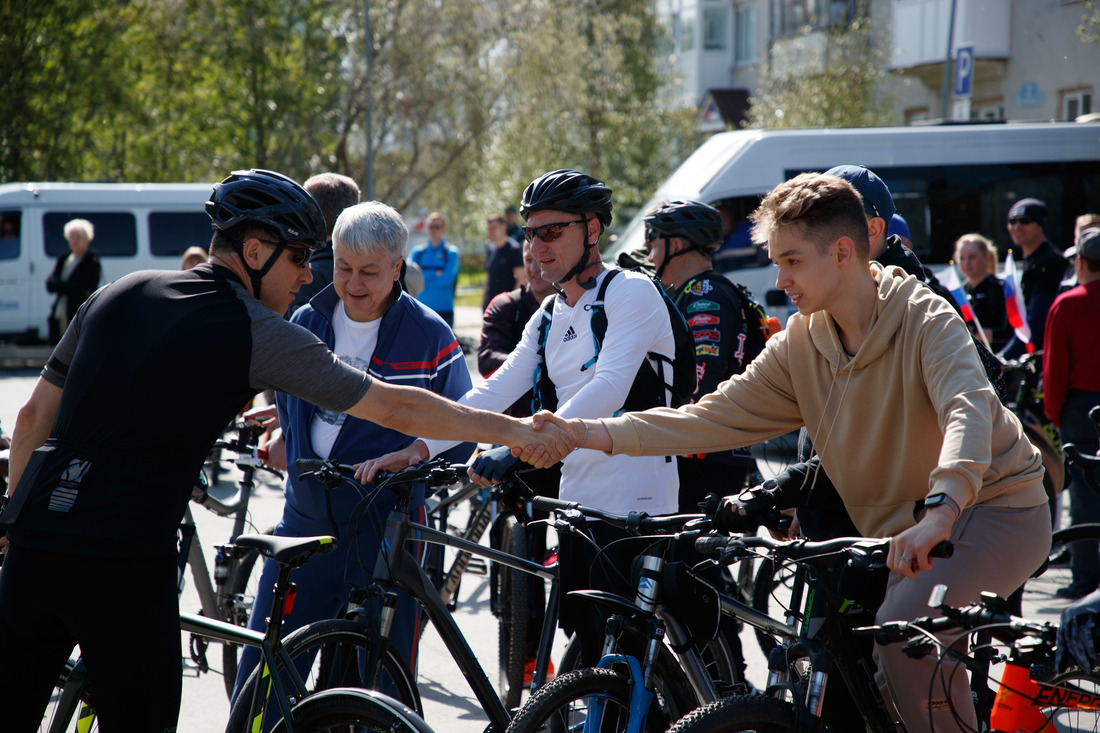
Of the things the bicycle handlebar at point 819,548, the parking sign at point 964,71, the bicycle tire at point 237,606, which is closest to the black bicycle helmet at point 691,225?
the bicycle tire at point 237,606

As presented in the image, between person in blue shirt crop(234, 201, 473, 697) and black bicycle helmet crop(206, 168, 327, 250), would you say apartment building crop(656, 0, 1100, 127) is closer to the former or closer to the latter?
person in blue shirt crop(234, 201, 473, 697)

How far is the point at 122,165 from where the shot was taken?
26281mm

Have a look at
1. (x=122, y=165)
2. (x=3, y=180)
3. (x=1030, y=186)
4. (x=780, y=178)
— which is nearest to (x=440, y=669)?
(x=780, y=178)

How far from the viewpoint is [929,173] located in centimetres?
1191

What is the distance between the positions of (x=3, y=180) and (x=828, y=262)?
944 inches

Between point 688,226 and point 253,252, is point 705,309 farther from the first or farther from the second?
point 253,252

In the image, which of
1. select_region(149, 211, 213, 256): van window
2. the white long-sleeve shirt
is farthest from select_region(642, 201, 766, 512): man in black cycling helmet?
select_region(149, 211, 213, 256): van window

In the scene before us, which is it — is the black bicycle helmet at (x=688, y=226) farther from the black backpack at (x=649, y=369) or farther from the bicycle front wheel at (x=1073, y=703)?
the bicycle front wheel at (x=1073, y=703)

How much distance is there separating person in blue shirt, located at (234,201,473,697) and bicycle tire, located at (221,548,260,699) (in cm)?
76

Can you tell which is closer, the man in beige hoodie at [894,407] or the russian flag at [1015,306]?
the man in beige hoodie at [894,407]

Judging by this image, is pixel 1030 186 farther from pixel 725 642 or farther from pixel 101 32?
pixel 101 32

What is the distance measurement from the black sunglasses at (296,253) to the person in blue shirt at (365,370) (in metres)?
0.85

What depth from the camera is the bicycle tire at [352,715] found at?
2.76 meters

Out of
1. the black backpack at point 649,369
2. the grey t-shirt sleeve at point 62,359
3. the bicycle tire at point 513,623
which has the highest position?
the grey t-shirt sleeve at point 62,359
